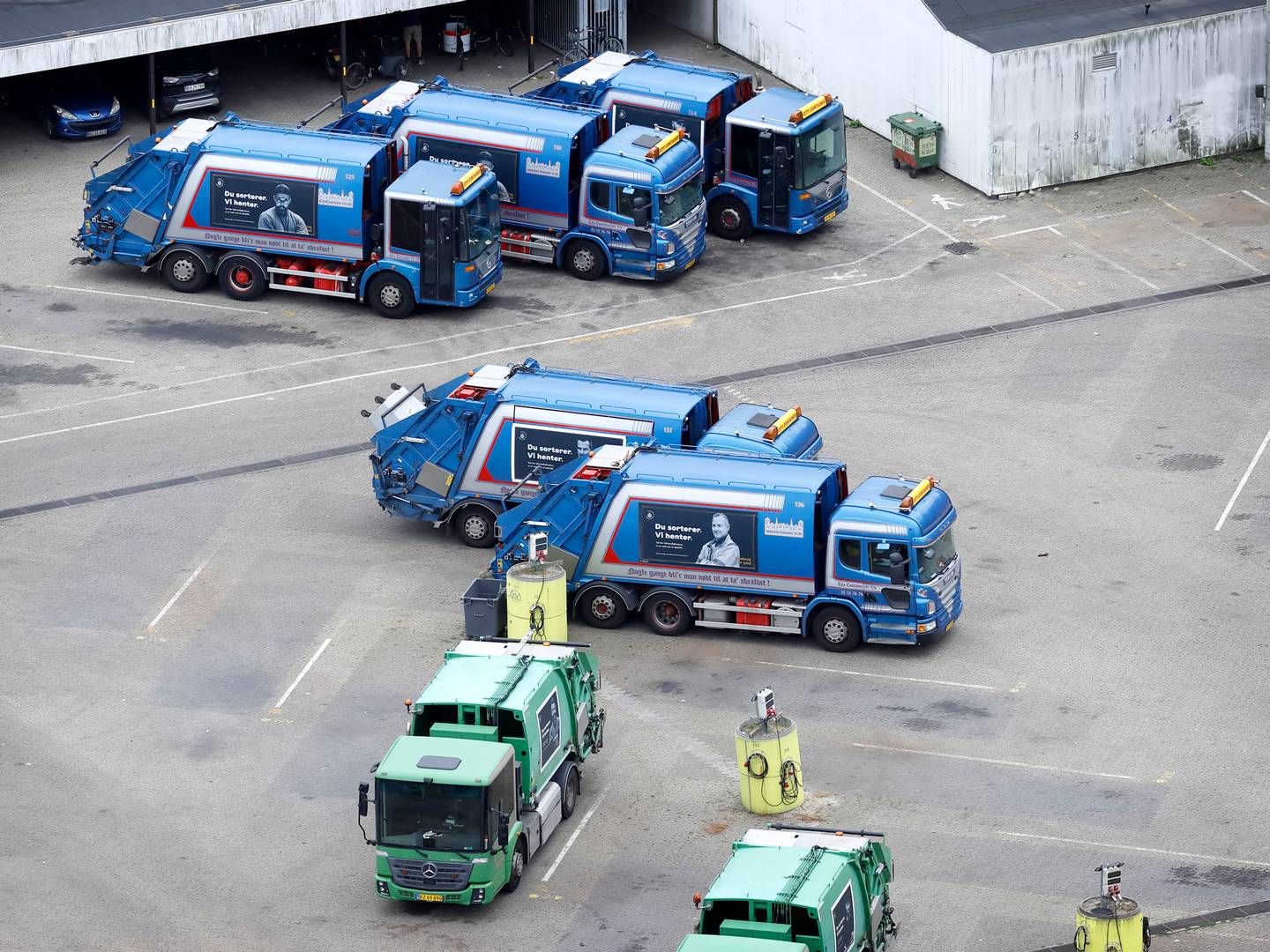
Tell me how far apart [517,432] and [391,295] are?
11.0 m

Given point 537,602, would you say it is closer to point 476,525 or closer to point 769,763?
point 476,525

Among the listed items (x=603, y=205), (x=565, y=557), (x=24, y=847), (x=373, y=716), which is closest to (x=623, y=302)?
(x=603, y=205)

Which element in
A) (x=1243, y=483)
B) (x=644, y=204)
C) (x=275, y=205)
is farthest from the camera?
(x=644, y=204)

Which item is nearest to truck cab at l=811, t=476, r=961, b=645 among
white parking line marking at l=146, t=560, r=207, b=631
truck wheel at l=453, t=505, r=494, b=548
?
truck wheel at l=453, t=505, r=494, b=548

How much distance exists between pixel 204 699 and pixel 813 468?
9975 millimetres

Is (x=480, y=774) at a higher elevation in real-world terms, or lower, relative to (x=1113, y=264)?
higher

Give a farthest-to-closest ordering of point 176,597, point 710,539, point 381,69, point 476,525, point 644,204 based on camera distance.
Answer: point 381,69, point 644,204, point 476,525, point 176,597, point 710,539

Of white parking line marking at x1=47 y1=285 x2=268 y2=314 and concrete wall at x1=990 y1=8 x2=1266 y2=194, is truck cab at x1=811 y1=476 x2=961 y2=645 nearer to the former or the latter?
white parking line marking at x1=47 y1=285 x2=268 y2=314

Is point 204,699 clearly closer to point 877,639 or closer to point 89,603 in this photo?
point 89,603

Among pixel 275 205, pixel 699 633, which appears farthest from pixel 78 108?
pixel 699 633

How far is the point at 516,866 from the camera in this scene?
105ft

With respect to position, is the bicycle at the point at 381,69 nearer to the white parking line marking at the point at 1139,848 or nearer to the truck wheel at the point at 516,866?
the truck wheel at the point at 516,866

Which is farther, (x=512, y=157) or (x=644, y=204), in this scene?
(x=512, y=157)

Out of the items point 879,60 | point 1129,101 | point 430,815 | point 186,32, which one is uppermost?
point 186,32
